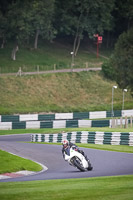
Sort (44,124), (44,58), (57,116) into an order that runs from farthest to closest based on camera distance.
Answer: (44,58) < (57,116) < (44,124)

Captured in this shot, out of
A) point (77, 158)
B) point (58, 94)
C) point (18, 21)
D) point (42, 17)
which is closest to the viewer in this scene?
point (77, 158)

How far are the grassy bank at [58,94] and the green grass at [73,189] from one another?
44.6 metres

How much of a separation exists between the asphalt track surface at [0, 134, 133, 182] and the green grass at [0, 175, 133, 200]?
6.61ft

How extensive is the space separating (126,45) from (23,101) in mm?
13218

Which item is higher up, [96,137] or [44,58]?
[96,137]

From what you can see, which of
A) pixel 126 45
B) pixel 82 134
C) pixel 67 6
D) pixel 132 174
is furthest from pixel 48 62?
pixel 132 174

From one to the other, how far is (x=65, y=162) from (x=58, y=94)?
1786 inches

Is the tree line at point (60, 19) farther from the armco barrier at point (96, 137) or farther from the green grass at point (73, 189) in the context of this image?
the green grass at point (73, 189)

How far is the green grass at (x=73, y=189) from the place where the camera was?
49.3 ft

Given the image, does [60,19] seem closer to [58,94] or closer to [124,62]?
[58,94]

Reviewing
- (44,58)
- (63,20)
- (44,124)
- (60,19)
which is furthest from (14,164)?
(60,19)

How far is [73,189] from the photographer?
16.2 meters

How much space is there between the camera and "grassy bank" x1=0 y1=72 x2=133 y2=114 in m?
66.8

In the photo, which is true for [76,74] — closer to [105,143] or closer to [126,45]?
[126,45]
